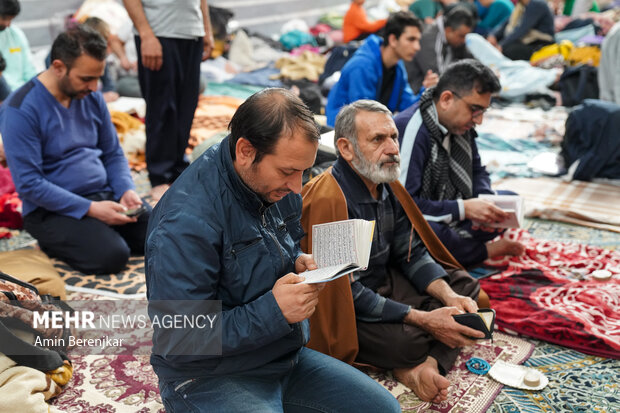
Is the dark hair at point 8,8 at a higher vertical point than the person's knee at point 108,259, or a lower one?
higher

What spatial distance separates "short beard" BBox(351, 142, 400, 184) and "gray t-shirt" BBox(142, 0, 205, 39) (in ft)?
5.88

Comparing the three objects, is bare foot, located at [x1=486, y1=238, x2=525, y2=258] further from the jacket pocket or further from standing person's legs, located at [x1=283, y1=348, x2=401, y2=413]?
the jacket pocket

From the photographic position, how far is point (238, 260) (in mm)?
1684

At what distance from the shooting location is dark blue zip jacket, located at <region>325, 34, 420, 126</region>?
4465mm

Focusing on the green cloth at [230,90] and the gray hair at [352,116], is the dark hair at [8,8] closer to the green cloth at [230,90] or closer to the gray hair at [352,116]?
the green cloth at [230,90]

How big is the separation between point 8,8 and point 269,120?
4.56m

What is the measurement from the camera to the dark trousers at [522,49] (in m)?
8.33

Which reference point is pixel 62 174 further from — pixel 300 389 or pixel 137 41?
pixel 300 389

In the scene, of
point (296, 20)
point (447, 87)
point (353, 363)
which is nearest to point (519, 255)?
point (447, 87)

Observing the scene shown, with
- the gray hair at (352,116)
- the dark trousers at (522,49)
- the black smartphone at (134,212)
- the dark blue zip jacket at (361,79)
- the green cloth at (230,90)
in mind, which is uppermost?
the gray hair at (352,116)

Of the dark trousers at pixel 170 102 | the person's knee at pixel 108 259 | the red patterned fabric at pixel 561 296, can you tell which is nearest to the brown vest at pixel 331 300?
the red patterned fabric at pixel 561 296

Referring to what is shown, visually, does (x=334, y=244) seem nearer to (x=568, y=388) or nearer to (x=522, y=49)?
(x=568, y=388)

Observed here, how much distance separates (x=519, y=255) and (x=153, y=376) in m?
2.18

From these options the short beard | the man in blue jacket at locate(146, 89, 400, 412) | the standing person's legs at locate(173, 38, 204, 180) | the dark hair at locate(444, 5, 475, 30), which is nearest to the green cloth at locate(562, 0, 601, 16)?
the dark hair at locate(444, 5, 475, 30)
